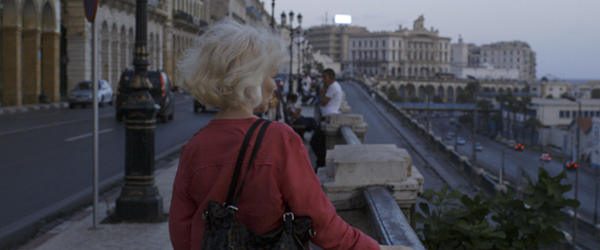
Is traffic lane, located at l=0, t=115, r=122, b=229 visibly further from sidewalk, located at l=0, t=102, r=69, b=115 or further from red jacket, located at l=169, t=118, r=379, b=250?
sidewalk, located at l=0, t=102, r=69, b=115

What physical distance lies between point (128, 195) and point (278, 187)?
4.78 metres

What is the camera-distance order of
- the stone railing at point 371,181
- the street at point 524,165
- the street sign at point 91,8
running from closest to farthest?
1. the stone railing at point 371,181
2. the street sign at point 91,8
3. the street at point 524,165

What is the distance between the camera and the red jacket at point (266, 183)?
1.82 m

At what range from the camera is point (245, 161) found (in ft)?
5.95

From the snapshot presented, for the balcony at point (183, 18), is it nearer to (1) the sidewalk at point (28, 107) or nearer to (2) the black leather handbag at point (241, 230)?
(1) the sidewalk at point (28, 107)

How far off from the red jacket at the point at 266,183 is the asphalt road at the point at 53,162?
4943 millimetres

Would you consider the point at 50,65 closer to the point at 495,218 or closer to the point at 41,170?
the point at 41,170

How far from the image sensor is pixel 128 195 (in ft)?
20.6

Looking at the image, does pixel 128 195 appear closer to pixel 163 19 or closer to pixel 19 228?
pixel 19 228

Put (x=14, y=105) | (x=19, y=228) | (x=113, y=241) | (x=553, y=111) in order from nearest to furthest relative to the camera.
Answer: (x=113, y=241), (x=19, y=228), (x=14, y=105), (x=553, y=111)

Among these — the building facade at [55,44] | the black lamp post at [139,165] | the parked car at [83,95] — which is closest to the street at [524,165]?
the building facade at [55,44]

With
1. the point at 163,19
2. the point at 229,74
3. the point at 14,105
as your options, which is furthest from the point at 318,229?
the point at 163,19

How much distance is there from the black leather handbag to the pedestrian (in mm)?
18

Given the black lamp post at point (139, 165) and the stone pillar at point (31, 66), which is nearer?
the black lamp post at point (139, 165)
